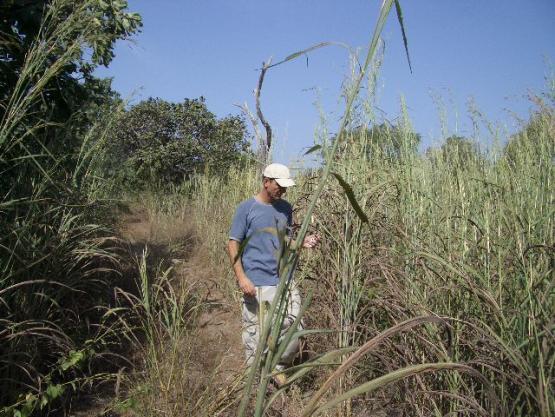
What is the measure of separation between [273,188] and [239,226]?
357 millimetres

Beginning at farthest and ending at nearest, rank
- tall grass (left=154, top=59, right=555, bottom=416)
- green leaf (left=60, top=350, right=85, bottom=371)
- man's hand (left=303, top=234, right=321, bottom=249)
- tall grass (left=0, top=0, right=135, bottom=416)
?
1. man's hand (left=303, top=234, right=321, bottom=249)
2. green leaf (left=60, top=350, right=85, bottom=371)
3. tall grass (left=0, top=0, right=135, bottom=416)
4. tall grass (left=154, top=59, right=555, bottom=416)

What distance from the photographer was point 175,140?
10.4m

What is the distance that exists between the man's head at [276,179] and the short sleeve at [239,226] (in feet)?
0.75

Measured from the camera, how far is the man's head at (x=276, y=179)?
268 centimetres

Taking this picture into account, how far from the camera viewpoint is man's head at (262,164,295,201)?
105 inches

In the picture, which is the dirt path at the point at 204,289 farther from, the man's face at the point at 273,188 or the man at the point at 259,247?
the man's face at the point at 273,188

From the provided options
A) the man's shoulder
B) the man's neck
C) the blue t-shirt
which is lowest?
the blue t-shirt

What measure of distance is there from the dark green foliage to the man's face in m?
7.22

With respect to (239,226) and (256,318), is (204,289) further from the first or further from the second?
(239,226)

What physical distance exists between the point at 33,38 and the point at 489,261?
9.54 feet

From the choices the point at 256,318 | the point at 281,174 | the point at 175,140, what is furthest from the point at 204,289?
the point at 175,140

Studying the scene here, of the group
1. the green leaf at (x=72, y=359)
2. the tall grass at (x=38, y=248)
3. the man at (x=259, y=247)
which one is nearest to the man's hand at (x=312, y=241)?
the man at (x=259, y=247)

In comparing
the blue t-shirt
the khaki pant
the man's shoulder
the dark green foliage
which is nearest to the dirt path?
the khaki pant

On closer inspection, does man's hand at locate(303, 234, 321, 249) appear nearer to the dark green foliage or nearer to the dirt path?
the dirt path
